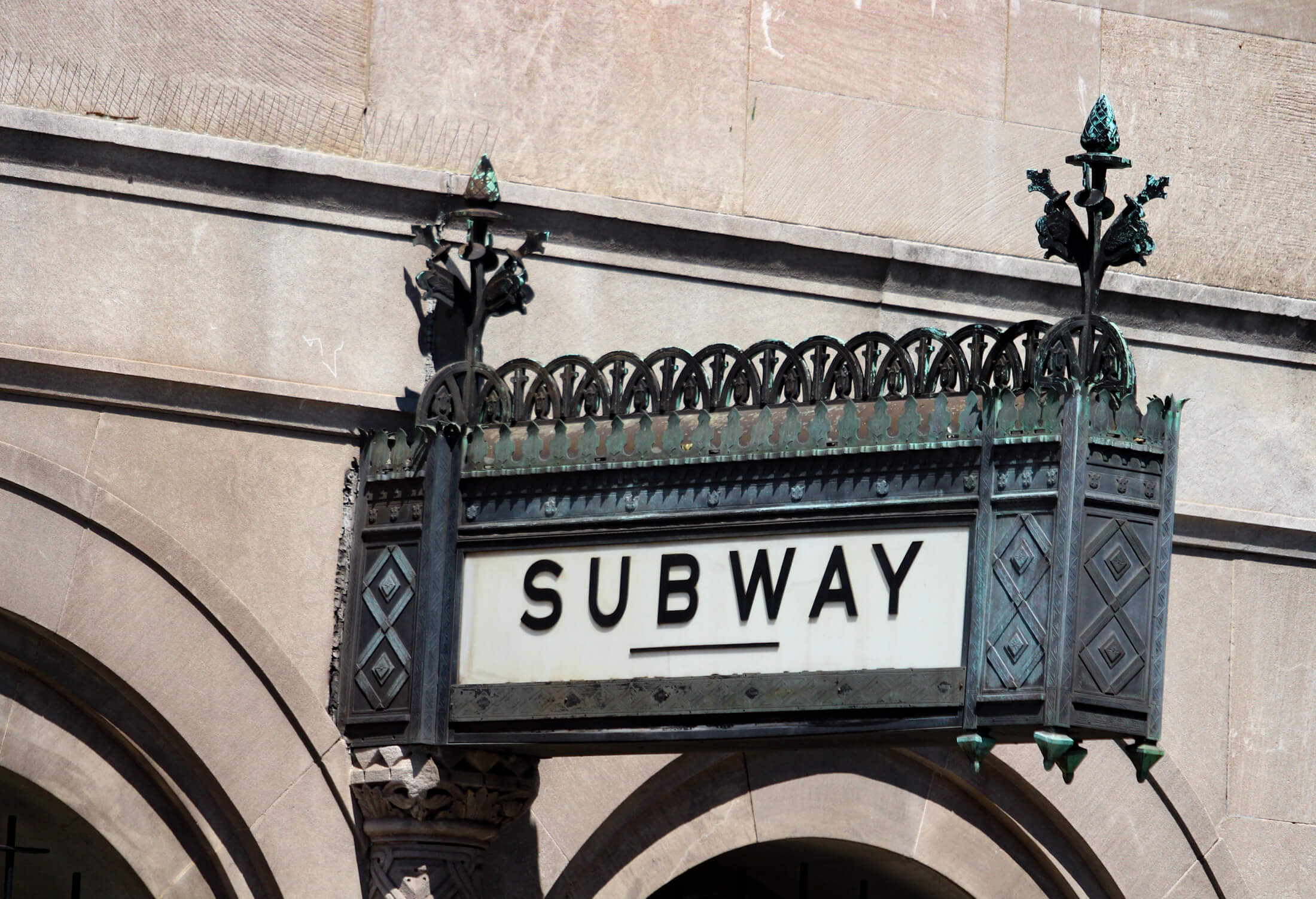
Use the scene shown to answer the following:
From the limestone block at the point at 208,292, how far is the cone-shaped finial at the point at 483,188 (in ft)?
1.46

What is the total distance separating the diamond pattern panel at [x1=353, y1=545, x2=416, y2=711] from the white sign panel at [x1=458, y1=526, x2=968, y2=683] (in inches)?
9.7

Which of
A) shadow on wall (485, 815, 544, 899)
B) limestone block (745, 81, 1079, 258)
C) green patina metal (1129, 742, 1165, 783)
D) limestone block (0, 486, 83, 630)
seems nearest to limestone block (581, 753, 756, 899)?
shadow on wall (485, 815, 544, 899)

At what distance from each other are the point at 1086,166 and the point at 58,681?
11.4ft

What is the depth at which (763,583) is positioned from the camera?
21.6 feet

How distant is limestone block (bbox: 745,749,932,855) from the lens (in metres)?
8.23

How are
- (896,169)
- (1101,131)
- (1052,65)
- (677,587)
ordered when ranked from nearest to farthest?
(1101,131) → (677,587) → (896,169) → (1052,65)

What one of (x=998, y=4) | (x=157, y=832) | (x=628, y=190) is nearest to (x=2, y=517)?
(x=157, y=832)

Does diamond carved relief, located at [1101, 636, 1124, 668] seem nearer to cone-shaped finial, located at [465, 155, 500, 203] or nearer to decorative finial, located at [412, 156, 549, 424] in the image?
decorative finial, located at [412, 156, 549, 424]

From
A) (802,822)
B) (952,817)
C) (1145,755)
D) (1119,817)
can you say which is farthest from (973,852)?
(1145,755)

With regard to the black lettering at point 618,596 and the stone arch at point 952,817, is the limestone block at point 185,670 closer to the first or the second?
the black lettering at point 618,596

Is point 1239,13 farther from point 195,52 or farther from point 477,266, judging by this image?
point 195,52

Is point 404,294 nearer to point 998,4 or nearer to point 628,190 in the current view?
point 628,190

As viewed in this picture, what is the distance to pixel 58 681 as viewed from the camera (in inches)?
289

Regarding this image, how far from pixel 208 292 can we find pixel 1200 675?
12.3 ft
